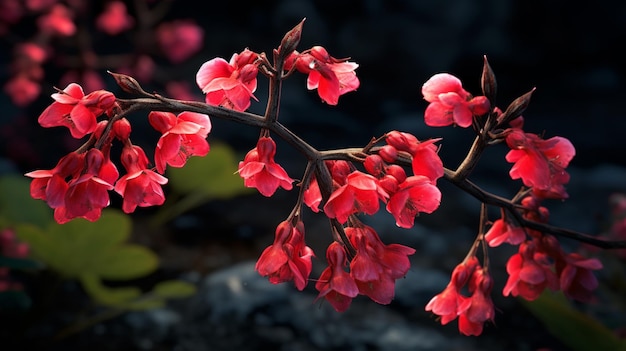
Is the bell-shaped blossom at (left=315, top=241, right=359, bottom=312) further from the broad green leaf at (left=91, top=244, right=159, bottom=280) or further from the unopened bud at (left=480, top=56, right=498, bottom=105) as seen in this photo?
the broad green leaf at (left=91, top=244, right=159, bottom=280)

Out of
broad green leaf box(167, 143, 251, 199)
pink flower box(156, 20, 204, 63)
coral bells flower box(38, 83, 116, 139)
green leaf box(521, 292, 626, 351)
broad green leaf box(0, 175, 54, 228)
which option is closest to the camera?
coral bells flower box(38, 83, 116, 139)

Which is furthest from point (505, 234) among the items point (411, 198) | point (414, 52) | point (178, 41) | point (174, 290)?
point (414, 52)

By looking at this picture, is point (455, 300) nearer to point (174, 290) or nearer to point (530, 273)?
point (530, 273)

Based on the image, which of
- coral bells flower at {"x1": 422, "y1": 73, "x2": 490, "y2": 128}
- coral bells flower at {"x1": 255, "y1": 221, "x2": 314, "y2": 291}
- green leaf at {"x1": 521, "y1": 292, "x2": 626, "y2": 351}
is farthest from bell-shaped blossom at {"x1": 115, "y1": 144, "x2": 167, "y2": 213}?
green leaf at {"x1": 521, "y1": 292, "x2": 626, "y2": 351}

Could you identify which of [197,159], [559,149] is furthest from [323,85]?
[197,159]

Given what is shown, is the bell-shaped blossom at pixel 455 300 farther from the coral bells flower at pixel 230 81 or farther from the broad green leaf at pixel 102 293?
the broad green leaf at pixel 102 293

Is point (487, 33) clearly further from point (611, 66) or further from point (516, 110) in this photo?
point (516, 110)
